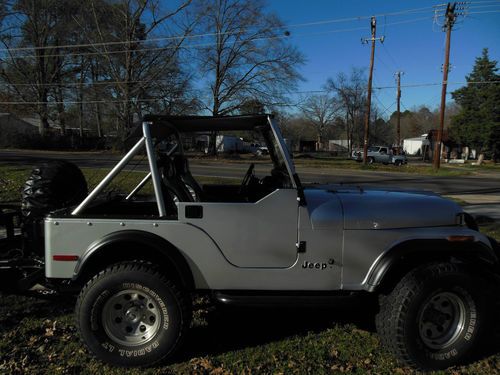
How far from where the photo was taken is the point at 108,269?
129 inches

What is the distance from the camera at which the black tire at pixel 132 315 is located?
3.23m

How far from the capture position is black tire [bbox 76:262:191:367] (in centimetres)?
323

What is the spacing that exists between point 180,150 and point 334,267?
6.53 ft

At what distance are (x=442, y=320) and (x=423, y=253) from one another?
20.1 inches

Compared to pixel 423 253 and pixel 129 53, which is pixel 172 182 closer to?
pixel 423 253

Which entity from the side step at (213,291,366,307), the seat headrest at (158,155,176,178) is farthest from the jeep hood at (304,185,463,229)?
the seat headrest at (158,155,176,178)

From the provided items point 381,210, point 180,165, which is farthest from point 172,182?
point 381,210

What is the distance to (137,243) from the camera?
3.30 metres

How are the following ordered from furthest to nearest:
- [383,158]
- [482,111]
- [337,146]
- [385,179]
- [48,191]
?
[337,146], [383,158], [482,111], [385,179], [48,191]

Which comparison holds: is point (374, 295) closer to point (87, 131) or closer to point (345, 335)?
point (345, 335)

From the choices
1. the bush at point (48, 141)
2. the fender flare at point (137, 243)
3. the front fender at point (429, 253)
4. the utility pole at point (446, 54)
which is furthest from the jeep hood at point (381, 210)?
the bush at point (48, 141)

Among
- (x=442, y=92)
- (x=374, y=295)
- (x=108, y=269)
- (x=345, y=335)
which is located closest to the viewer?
(x=108, y=269)

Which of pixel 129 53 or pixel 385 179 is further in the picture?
pixel 129 53

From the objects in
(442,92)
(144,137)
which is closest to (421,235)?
(144,137)
